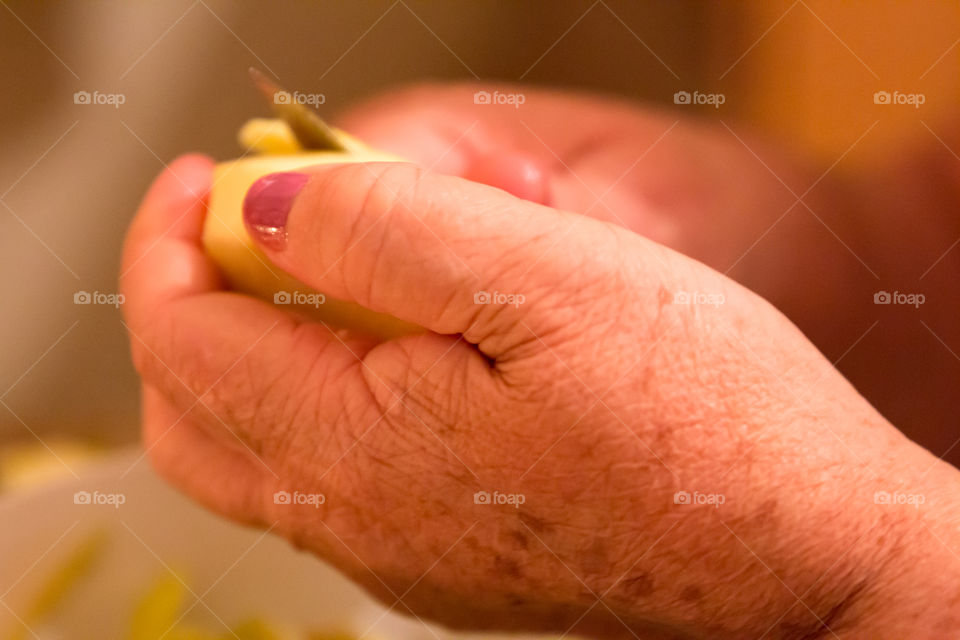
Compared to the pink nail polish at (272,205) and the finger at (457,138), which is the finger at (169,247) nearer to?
the pink nail polish at (272,205)

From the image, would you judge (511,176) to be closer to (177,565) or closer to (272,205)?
(272,205)

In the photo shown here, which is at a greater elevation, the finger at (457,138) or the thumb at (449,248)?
the finger at (457,138)

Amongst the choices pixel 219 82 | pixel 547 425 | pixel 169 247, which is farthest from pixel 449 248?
pixel 219 82

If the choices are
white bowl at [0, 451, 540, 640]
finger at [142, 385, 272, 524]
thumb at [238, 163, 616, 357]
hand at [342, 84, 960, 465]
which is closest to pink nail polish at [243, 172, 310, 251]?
thumb at [238, 163, 616, 357]

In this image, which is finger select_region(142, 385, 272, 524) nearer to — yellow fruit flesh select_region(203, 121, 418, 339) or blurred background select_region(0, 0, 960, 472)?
yellow fruit flesh select_region(203, 121, 418, 339)

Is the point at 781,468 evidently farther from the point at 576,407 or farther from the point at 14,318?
the point at 14,318

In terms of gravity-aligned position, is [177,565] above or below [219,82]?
below

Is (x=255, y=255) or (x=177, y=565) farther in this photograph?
(x=177, y=565)

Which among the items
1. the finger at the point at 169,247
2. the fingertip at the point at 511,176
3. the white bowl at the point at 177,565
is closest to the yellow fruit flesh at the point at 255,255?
the finger at the point at 169,247
